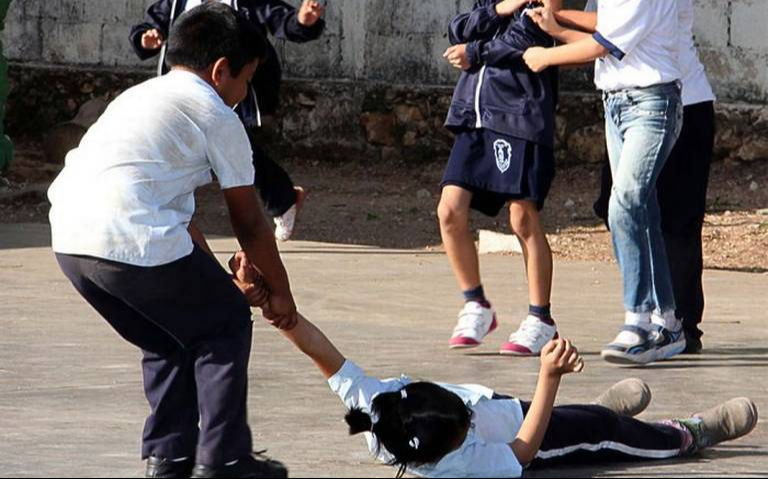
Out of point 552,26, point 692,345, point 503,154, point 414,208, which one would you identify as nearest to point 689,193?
point 692,345

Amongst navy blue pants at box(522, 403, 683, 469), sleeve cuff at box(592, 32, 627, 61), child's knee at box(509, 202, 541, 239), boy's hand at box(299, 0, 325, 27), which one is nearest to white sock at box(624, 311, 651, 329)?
child's knee at box(509, 202, 541, 239)

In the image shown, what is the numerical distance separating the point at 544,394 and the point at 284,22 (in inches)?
160

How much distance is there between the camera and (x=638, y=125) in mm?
6801

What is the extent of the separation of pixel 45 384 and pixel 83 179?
2016 mm

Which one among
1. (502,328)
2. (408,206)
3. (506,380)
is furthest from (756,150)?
(506,380)

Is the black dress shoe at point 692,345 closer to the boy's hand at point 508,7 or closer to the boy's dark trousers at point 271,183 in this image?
the boy's hand at point 508,7

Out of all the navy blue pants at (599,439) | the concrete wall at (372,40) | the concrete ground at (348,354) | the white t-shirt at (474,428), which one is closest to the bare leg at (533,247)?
the concrete ground at (348,354)

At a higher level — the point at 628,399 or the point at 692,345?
the point at 628,399

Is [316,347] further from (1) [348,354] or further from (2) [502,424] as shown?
(1) [348,354]

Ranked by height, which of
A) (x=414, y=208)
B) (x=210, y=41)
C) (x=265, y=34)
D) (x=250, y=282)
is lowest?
(x=414, y=208)

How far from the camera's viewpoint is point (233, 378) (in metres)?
4.46

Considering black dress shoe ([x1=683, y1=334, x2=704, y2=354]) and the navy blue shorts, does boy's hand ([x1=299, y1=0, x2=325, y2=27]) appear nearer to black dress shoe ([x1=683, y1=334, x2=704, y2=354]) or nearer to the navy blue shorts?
the navy blue shorts

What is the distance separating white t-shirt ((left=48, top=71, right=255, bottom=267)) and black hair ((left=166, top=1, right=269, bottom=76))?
142 millimetres

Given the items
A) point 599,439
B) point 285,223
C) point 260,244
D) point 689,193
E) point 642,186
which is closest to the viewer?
point 260,244
